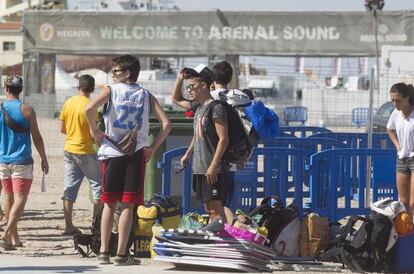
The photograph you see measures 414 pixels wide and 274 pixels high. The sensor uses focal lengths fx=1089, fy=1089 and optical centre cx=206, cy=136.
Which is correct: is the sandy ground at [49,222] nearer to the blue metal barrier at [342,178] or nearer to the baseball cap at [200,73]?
the baseball cap at [200,73]

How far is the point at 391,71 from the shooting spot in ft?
77.8

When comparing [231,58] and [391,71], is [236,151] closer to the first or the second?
[391,71]

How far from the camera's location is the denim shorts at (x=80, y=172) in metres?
12.0

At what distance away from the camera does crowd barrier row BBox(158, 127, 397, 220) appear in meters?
11.4

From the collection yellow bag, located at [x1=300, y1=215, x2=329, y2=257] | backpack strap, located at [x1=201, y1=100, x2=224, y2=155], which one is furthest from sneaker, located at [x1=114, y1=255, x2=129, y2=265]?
yellow bag, located at [x1=300, y1=215, x2=329, y2=257]

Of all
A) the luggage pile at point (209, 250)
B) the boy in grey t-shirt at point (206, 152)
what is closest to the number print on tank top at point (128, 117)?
the boy in grey t-shirt at point (206, 152)

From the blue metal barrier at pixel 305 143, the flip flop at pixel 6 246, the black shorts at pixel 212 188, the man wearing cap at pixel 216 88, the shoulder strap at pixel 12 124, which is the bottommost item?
the flip flop at pixel 6 246

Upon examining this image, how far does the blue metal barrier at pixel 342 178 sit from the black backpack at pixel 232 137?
6.49ft

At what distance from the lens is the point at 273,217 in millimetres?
9953

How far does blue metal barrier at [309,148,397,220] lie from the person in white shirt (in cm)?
64

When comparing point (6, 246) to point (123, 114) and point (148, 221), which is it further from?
point (123, 114)

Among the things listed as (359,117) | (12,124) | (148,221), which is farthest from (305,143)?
(359,117)

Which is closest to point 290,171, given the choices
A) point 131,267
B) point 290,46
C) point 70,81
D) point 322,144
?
point 322,144

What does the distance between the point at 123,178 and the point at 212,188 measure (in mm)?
805
